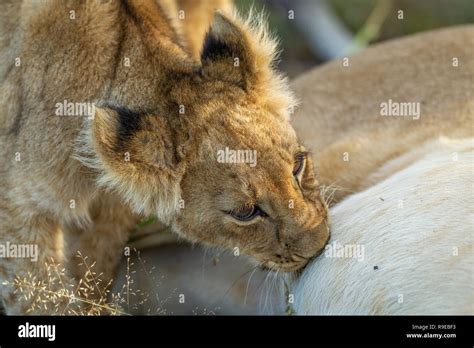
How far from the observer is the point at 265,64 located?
3822 mm

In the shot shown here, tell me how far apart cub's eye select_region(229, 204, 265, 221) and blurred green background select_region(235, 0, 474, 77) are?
3.57 metres

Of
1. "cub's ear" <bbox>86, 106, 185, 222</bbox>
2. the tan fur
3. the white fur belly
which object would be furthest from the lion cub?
the tan fur

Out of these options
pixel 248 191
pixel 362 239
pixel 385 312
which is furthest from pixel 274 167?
pixel 385 312

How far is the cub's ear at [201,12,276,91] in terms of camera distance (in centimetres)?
373

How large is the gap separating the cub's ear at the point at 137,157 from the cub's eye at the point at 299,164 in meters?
0.46

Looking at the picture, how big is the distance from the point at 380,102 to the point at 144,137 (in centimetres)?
166

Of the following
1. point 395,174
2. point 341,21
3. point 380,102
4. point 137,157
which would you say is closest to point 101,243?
point 137,157

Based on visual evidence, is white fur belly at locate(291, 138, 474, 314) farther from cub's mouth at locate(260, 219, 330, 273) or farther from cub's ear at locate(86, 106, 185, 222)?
cub's ear at locate(86, 106, 185, 222)

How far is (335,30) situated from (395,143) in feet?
9.61

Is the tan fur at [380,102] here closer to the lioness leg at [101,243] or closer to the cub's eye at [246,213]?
the cub's eye at [246,213]

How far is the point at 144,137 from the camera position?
344cm

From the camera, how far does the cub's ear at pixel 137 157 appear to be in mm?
3354

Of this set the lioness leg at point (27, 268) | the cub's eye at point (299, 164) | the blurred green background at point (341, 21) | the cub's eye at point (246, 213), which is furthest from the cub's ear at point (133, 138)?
the blurred green background at point (341, 21)
